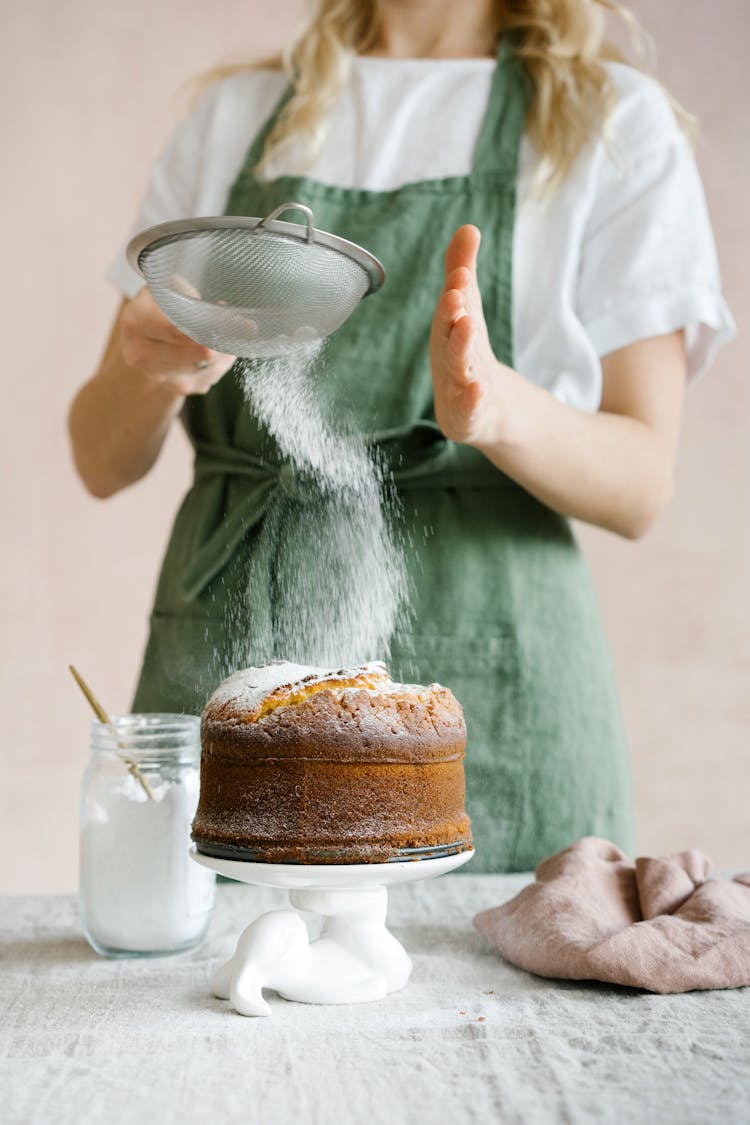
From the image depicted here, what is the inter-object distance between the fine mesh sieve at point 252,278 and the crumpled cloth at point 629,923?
0.51m

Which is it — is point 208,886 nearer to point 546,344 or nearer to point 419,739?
point 419,739

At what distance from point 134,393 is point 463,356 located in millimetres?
505

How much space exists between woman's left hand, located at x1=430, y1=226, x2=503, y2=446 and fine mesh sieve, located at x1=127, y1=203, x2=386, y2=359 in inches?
2.6

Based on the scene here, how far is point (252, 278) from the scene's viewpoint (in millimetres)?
989

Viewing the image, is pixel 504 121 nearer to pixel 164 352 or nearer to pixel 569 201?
pixel 569 201

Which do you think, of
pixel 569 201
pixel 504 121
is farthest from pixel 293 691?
pixel 504 121

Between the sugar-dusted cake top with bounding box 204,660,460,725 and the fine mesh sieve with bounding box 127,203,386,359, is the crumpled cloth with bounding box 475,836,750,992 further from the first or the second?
the fine mesh sieve with bounding box 127,203,386,359

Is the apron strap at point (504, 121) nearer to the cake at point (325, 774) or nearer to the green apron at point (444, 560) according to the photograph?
the green apron at point (444, 560)

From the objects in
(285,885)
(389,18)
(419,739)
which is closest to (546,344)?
(389,18)

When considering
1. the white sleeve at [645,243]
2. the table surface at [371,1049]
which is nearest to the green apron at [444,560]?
the white sleeve at [645,243]

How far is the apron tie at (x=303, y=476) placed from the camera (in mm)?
1276

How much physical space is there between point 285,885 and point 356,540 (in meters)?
0.45

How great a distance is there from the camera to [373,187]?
4.74 ft

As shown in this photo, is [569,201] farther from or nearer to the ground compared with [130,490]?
farther from the ground
